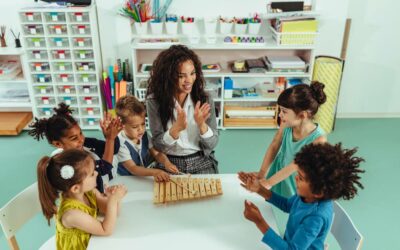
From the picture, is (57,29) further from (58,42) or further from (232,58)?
(232,58)

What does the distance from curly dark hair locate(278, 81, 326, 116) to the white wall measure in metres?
1.99

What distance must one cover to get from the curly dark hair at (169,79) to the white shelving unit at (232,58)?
1.44 metres

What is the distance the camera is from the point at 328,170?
4.32 feet

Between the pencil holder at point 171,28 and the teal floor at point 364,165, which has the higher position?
the pencil holder at point 171,28

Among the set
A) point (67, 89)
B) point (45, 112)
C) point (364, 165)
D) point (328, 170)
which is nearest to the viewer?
point (328, 170)

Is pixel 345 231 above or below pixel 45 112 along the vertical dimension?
above

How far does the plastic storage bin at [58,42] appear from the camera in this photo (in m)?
3.53

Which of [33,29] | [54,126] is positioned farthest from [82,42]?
[54,126]

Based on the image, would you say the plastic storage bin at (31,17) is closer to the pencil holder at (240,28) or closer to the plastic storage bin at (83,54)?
the plastic storage bin at (83,54)

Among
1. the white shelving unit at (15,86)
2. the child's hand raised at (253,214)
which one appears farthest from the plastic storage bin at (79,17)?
the child's hand raised at (253,214)

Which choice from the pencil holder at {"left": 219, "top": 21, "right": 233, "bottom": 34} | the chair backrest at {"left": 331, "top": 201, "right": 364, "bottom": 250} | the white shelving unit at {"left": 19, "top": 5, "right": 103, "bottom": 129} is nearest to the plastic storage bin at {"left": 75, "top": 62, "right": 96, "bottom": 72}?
the white shelving unit at {"left": 19, "top": 5, "right": 103, "bottom": 129}

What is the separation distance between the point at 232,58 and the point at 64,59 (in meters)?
1.67

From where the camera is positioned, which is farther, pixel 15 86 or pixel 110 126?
pixel 15 86

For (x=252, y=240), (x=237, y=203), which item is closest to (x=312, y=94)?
(x=237, y=203)
